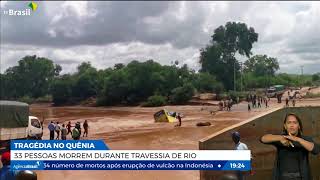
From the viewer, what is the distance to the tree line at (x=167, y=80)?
81000mm

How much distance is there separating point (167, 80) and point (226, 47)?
22.5 m

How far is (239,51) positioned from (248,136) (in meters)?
89.1

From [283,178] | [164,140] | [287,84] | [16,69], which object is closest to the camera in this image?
[283,178]

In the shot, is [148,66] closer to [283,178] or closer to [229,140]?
[229,140]

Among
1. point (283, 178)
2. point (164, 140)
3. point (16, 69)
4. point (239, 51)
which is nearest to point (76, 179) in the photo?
point (283, 178)

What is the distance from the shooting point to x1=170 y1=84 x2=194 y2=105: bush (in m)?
73.5

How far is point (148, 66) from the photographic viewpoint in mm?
84375

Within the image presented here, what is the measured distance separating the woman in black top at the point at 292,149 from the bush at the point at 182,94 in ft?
227

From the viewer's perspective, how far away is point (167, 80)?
8150 cm

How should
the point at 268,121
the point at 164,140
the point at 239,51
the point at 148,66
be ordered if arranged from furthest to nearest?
the point at 239,51 → the point at 148,66 → the point at 164,140 → the point at 268,121

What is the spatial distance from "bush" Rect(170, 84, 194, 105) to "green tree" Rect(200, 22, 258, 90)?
60.8 feet

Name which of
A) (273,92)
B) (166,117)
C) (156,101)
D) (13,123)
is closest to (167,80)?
(156,101)

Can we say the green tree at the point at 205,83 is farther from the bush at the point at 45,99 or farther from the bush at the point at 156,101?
the bush at the point at 45,99

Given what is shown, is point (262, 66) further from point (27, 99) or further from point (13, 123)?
point (13, 123)
